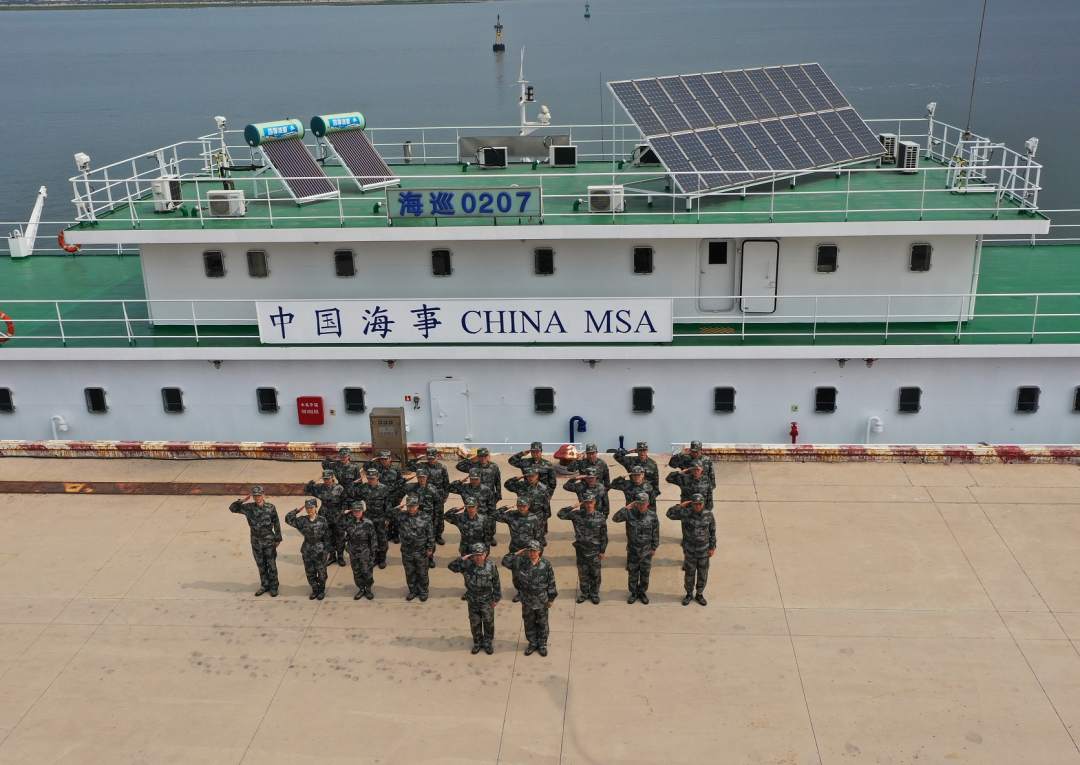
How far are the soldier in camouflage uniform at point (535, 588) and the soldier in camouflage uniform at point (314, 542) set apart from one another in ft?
8.70

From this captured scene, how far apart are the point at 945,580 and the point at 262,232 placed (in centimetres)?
1212

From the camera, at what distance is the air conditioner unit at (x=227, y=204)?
18.4 meters

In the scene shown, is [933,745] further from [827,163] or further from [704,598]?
[827,163]

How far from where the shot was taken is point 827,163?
20078 millimetres

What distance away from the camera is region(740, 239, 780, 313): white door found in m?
18.1

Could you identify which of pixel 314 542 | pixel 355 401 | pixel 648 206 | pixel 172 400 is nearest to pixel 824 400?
pixel 648 206

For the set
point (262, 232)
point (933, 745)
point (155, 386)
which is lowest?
point (933, 745)

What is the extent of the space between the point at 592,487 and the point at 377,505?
117 inches

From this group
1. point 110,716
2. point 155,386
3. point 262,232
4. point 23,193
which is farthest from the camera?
point 23,193

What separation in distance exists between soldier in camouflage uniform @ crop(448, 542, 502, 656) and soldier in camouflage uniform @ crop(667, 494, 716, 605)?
2.45 metres

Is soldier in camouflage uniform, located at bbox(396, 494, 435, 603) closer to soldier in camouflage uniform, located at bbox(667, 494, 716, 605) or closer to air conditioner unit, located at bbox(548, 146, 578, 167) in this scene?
soldier in camouflage uniform, located at bbox(667, 494, 716, 605)

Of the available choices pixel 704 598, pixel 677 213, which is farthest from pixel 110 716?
pixel 677 213

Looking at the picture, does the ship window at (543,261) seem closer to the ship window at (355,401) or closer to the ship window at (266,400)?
the ship window at (355,401)

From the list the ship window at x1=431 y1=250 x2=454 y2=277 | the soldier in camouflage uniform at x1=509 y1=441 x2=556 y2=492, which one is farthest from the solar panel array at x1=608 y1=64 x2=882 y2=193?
the soldier in camouflage uniform at x1=509 y1=441 x2=556 y2=492
